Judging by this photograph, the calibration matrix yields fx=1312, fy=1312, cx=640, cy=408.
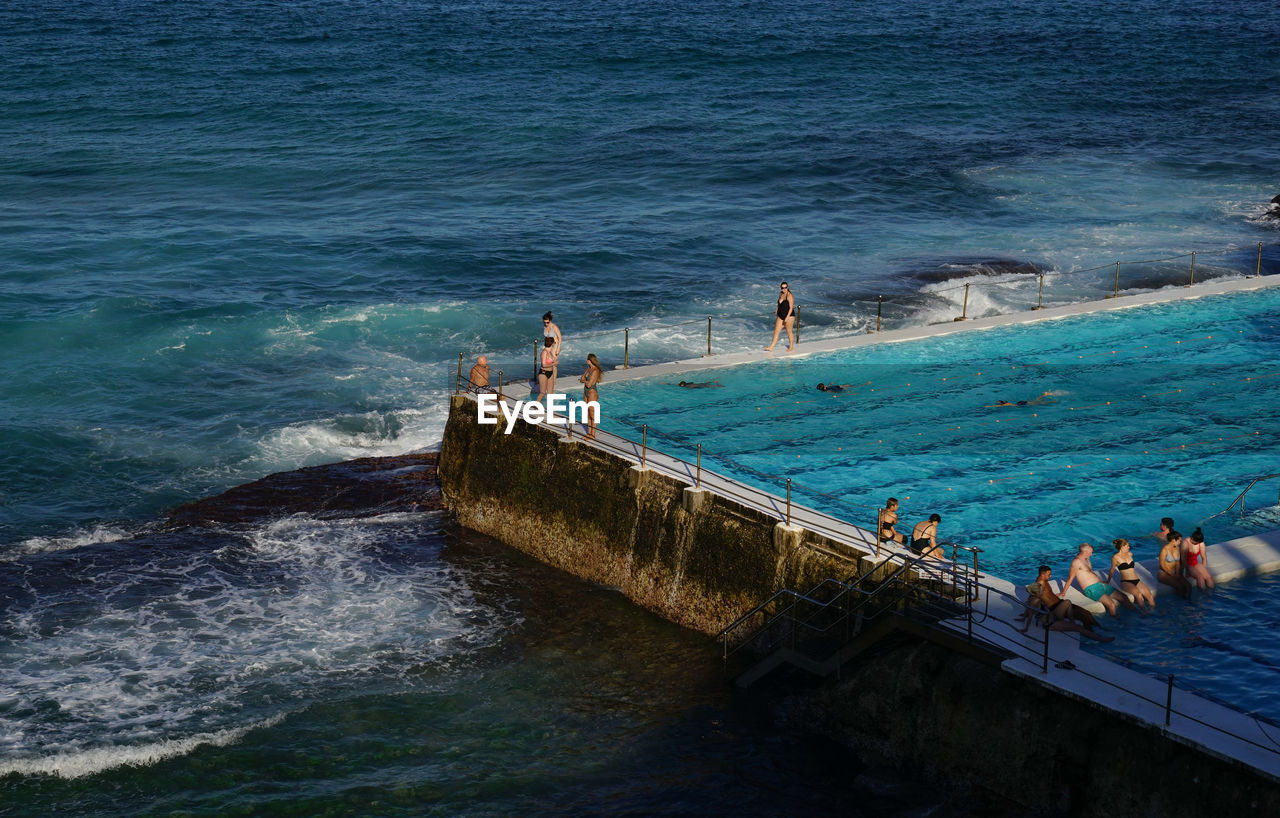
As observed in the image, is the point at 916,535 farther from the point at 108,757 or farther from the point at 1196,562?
the point at 108,757

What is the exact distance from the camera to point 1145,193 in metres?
51.4

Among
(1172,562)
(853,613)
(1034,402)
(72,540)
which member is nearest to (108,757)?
(72,540)

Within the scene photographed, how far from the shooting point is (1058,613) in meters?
15.5

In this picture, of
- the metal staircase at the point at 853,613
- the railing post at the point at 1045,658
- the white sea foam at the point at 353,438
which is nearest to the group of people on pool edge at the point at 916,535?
the metal staircase at the point at 853,613

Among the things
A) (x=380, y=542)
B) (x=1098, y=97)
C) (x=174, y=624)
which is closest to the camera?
(x=174, y=624)

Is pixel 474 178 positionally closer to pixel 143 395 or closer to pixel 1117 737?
pixel 143 395

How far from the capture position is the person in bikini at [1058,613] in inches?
610

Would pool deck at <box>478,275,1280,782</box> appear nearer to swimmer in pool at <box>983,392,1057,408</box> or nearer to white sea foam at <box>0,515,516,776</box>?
white sea foam at <box>0,515,516,776</box>

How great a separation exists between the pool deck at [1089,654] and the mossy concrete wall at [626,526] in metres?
0.31

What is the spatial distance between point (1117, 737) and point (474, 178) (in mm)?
→ 43207

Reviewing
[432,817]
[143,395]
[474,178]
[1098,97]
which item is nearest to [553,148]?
[474,178]

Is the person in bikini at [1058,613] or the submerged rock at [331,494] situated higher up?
the person in bikini at [1058,613]

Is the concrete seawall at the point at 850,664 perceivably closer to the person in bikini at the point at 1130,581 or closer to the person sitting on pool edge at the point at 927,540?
the person sitting on pool edge at the point at 927,540

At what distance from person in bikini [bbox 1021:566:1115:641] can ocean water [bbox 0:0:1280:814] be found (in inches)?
153
